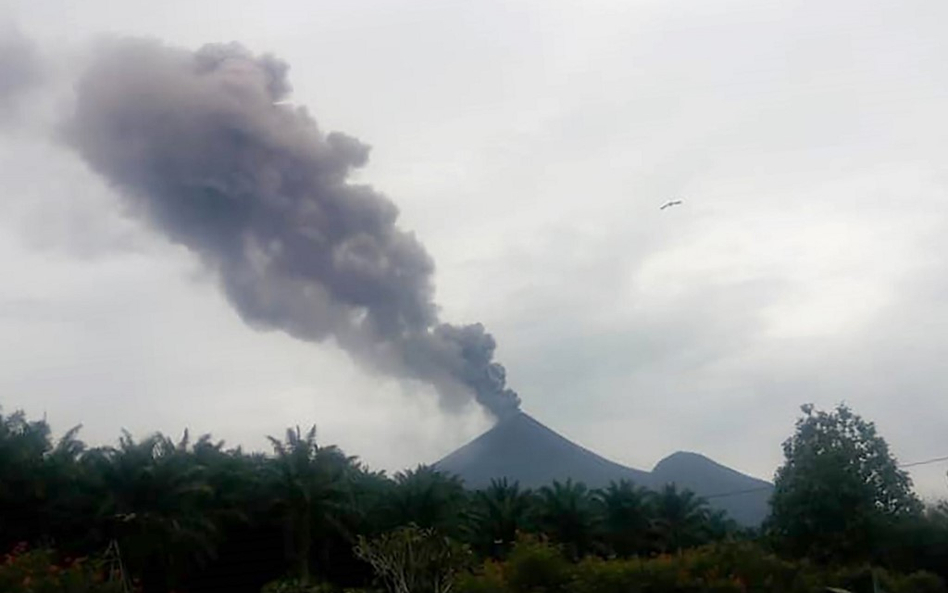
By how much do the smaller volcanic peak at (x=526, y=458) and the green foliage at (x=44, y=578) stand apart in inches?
2275

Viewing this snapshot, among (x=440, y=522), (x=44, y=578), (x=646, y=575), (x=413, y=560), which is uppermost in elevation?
(x=440, y=522)

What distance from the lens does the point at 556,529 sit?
40312 millimetres

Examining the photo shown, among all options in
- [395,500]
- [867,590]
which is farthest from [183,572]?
[867,590]

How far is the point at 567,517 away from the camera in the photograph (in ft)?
133

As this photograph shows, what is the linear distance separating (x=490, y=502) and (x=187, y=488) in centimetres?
1083

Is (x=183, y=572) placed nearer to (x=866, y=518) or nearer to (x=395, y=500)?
(x=395, y=500)

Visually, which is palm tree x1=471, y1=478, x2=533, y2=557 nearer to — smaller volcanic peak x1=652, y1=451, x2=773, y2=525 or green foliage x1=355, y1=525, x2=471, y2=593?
green foliage x1=355, y1=525, x2=471, y2=593

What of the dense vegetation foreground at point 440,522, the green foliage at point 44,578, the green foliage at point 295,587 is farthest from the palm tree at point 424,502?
the green foliage at point 44,578

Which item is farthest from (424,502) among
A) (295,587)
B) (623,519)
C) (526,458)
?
(526,458)

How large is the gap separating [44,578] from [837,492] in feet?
93.2

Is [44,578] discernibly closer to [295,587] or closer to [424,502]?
[295,587]

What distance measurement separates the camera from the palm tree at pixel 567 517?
4028cm

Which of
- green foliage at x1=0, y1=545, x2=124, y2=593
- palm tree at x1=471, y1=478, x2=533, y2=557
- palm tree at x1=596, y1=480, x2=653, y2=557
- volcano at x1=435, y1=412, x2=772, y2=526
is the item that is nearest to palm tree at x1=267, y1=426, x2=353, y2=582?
palm tree at x1=471, y1=478, x2=533, y2=557

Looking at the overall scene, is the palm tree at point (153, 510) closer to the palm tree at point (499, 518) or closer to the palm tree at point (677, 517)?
the palm tree at point (499, 518)
